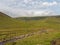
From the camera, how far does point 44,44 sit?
64.4 metres

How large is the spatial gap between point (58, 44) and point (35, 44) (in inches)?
311

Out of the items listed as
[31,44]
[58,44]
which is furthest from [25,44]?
[58,44]

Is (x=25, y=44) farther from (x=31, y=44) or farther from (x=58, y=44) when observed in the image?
(x=58, y=44)

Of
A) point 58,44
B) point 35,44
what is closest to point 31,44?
point 35,44

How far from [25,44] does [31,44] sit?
7.06ft

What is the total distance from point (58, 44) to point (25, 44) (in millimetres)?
10977

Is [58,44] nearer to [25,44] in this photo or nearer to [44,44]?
[44,44]

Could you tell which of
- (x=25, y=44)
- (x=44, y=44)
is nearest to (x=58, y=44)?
(x=44, y=44)

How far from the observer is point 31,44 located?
64.7m

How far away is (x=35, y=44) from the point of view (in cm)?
6456

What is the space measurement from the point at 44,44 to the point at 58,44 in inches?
204

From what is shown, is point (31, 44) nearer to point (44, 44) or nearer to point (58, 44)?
point (44, 44)

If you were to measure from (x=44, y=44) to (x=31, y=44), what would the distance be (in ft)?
13.8
